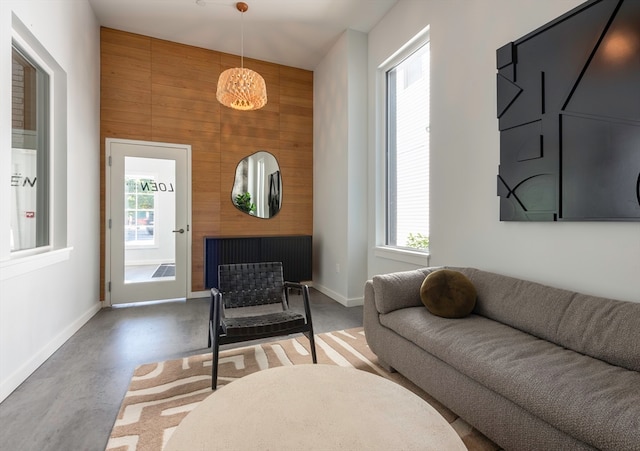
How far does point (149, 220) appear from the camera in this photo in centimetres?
396

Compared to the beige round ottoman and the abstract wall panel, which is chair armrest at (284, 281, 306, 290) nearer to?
the beige round ottoman

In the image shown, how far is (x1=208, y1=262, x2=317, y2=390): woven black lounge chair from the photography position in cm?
200

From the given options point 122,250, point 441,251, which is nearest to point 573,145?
point 441,251

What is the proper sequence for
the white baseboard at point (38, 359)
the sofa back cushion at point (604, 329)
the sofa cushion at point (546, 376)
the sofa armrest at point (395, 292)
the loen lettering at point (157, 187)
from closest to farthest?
the sofa cushion at point (546, 376), the sofa back cushion at point (604, 329), the white baseboard at point (38, 359), the sofa armrest at point (395, 292), the loen lettering at point (157, 187)

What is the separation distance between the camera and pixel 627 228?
5.37 ft

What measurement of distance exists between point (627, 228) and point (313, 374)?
176cm

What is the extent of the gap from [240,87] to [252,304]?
2.26 m

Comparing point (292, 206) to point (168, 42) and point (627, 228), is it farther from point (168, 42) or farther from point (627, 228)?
point (627, 228)

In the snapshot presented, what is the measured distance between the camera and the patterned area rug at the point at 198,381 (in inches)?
60.0

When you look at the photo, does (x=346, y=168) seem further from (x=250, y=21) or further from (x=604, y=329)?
(x=604, y=329)

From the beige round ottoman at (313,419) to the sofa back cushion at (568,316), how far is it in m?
0.95

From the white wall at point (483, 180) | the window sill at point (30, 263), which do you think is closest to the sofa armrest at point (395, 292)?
the white wall at point (483, 180)

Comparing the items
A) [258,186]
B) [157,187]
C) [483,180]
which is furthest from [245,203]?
[483,180]

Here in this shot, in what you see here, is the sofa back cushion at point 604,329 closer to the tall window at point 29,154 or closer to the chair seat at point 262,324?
the chair seat at point 262,324
